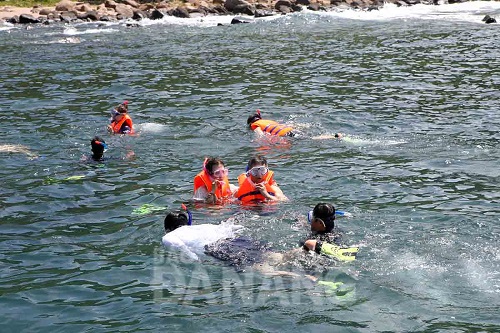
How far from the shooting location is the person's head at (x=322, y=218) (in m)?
9.83

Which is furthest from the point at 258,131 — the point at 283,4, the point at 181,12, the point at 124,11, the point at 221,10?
the point at 124,11

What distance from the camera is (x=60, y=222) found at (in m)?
11.4

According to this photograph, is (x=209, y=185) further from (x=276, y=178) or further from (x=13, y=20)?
(x=13, y=20)

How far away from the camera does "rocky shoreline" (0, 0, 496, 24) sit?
45.1m

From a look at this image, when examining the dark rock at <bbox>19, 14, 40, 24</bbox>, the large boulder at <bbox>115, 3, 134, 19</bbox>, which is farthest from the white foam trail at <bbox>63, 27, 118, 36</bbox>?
the large boulder at <bbox>115, 3, 134, 19</bbox>

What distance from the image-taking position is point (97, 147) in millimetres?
14570

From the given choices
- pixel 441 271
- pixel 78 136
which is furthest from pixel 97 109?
pixel 441 271

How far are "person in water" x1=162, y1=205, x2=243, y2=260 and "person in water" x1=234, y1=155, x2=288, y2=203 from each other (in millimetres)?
2022

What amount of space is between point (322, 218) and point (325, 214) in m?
0.07

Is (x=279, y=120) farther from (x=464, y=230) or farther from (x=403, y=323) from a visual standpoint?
(x=403, y=323)

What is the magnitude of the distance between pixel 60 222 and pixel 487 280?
663 cm

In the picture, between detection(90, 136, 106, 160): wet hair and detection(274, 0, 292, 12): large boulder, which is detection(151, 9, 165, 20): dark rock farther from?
detection(90, 136, 106, 160): wet hair

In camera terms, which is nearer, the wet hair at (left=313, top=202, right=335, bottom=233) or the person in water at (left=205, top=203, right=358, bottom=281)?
the person in water at (left=205, top=203, right=358, bottom=281)

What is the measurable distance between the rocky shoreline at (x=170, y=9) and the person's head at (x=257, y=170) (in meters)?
33.3
